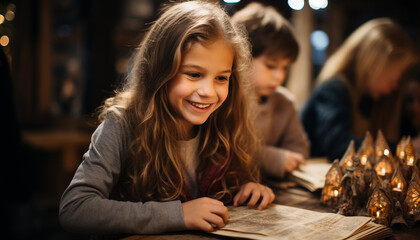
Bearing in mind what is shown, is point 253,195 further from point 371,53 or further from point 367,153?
point 371,53

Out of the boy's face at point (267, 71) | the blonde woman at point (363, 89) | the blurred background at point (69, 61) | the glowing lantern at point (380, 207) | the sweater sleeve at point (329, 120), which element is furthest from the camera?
the blurred background at point (69, 61)

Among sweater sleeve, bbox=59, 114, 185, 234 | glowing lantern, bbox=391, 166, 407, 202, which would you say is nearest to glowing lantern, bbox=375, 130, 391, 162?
glowing lantern, bbox=391, 166, 407, 202

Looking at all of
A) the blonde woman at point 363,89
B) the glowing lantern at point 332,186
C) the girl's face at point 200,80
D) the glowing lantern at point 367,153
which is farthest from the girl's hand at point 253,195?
the blonde woman at point 363,89

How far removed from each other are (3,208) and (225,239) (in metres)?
1.24

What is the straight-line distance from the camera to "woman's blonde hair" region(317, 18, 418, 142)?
265 centimetres

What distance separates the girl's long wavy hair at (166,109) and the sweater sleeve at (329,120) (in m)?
1.05

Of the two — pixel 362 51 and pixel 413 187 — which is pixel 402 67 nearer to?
pixel 362 51

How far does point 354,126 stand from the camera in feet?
8.73

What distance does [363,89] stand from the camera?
2.77 meters

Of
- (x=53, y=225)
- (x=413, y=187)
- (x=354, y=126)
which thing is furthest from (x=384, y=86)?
(x=53, y=225)

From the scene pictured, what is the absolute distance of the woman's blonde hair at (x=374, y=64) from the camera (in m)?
2.65

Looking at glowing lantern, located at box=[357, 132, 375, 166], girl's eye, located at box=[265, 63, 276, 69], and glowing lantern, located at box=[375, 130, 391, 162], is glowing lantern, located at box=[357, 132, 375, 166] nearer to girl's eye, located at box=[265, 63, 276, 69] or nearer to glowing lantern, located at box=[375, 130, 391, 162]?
glowing lantern, located at box=[375, 130, 391, 162]

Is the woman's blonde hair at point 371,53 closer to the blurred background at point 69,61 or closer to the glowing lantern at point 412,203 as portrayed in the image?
the blurred background at point 69,61

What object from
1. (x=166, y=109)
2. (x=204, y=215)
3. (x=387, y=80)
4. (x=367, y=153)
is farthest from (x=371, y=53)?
(x=204, y=215)
